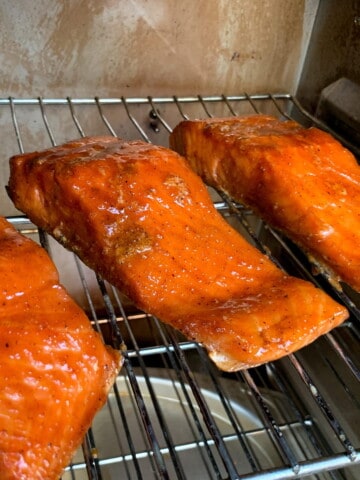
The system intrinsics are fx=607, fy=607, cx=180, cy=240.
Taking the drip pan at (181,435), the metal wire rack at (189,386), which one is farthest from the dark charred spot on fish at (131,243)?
the drip pan at (181,435)

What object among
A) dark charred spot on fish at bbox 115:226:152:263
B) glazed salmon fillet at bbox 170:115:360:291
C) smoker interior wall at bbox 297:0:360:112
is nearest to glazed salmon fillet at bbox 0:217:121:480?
dark charred spot on fish at bbox 115:226:152:263

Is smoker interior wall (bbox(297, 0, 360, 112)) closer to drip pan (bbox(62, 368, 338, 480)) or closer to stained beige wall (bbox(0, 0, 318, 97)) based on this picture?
stained beige wall (bbox(0, 0, 318, 97))

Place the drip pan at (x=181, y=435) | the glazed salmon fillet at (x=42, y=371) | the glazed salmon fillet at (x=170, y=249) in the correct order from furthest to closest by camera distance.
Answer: the drip pan at (x=181, y=435)
the glazed salmon fillet at (x=170, y=249)
the glazed salmon fillet at (x=42, y=371)

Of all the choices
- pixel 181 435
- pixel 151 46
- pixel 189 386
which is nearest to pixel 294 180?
pixel 189 386

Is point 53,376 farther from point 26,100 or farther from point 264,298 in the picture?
point 26,100

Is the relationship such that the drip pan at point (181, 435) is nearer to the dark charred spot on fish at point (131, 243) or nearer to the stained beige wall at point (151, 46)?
the dark charred spot on fish at point (131, 243)

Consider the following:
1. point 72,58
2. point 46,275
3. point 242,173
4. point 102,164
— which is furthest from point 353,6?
point 46,275
